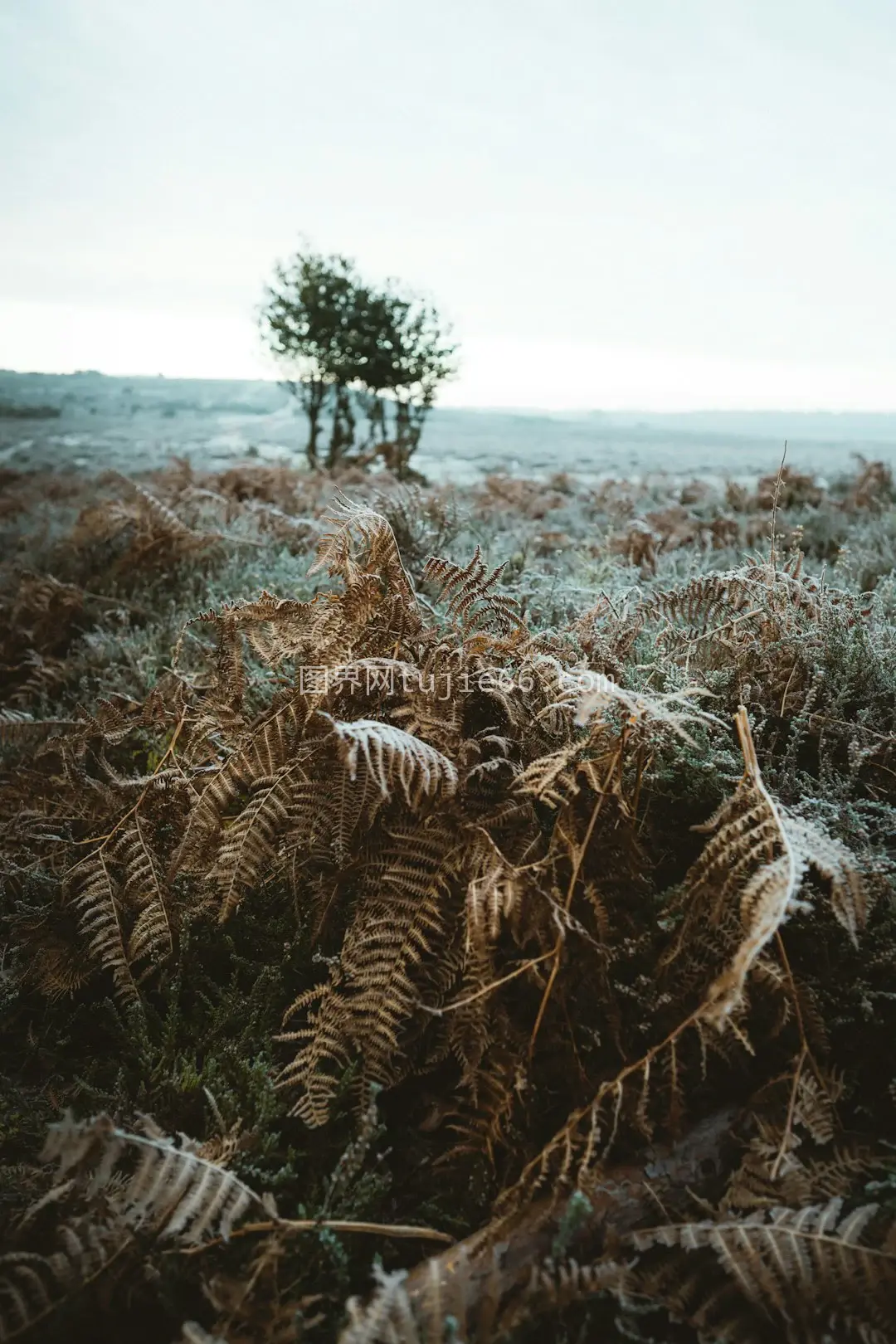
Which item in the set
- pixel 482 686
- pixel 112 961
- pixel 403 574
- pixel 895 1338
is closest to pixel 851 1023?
pixel 895 1338

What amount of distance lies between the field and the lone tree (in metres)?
9.94

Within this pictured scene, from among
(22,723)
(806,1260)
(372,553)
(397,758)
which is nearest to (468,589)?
(372,553)

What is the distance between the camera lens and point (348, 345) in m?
11.2

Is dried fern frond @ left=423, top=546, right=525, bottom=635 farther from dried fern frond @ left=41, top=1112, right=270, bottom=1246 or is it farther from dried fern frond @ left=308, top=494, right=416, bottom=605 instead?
dried fern frond @ left=41, top=1112, right=270, bottom=1246

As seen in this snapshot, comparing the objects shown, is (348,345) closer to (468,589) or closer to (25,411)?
(25,411)

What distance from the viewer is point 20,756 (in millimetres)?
2785

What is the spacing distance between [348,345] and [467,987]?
36.9 ft

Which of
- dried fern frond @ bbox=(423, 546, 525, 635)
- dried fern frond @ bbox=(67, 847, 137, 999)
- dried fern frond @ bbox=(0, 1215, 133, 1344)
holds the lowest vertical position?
dried fern frond @ bbox=(0, 1215, 133, 1344)

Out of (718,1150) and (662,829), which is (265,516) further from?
(718,1150)

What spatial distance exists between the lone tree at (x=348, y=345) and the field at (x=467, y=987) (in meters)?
9.94

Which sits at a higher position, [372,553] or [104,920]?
[372,553]

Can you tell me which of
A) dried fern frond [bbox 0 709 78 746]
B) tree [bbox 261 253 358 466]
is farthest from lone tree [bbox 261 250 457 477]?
dried fern frond [bbox 0 709 78 746]

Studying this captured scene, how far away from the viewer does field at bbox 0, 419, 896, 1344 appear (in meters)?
1.15

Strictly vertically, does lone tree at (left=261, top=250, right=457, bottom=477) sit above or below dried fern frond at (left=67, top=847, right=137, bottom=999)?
above
